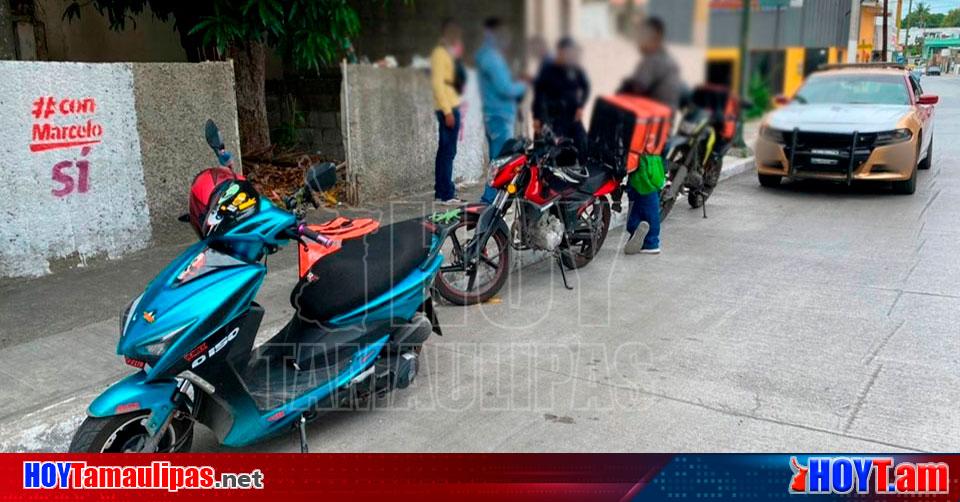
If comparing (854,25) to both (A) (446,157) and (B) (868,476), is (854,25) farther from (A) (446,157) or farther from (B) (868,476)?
(A) (446,157)

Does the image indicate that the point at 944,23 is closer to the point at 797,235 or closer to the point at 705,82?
the point at 705,82

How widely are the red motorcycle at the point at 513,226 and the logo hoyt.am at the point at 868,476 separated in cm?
223

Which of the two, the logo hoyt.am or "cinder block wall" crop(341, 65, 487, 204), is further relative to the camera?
the logo hoyt.am

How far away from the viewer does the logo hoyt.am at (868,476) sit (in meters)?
2.06

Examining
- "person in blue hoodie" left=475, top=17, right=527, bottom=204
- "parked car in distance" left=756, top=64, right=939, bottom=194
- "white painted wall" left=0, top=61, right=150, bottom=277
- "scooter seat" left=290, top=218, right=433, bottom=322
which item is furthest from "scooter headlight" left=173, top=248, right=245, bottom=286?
"white painted wall" left=0, top=61, right=150, bottom=277

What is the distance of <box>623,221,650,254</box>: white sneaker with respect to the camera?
5.88 meters

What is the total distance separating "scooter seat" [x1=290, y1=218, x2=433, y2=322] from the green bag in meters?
1.10

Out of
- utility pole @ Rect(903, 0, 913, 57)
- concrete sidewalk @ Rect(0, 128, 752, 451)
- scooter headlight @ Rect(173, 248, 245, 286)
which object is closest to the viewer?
utility pole @ Rect(903, 0, 913, 57)

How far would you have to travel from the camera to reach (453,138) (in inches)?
76.2

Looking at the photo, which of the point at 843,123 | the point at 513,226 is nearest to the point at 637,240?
the point at 513,226

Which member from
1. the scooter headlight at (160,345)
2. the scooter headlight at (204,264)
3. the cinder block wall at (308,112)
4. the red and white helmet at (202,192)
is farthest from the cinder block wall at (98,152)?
the scooter headlight at (160,345)

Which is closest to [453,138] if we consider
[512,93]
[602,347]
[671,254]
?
[512,93]

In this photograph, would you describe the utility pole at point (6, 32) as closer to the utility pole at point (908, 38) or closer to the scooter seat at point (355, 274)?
the scooter seat at point (355, 274)

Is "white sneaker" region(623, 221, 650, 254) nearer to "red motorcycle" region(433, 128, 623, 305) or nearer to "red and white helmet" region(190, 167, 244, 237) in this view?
"red motorcycle" region(433, 128, 623, 305)
